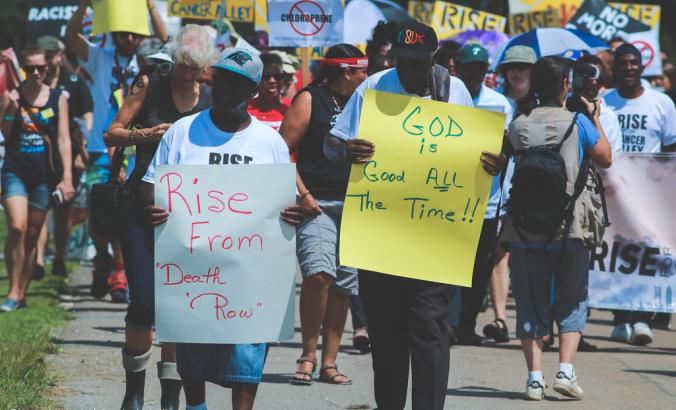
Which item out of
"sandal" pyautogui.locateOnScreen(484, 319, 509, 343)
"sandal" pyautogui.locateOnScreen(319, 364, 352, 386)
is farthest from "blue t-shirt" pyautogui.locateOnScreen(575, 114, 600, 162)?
"sandal" pyautogui.locateOnScreen(484, 319, 509, 343)

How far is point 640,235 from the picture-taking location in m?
9.90

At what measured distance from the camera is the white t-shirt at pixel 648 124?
1080 centimetres

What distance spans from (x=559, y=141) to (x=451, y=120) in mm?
1966

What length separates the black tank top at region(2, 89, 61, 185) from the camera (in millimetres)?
11328

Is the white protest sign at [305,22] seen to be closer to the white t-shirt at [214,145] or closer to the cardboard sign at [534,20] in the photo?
the white t-shirt at [214,145]

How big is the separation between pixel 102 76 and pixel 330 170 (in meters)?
3.95

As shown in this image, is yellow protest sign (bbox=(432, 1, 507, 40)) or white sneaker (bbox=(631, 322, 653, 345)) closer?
white sneaker (bbox=(631, 322, 653, 345))

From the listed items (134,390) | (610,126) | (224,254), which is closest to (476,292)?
(610,126)

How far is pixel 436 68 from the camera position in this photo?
607cm

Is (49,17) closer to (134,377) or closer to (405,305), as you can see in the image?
(134,377)

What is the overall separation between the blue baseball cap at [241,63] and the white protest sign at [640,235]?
4.70m

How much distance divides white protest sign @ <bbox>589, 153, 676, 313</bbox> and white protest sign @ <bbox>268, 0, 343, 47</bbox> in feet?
8.71

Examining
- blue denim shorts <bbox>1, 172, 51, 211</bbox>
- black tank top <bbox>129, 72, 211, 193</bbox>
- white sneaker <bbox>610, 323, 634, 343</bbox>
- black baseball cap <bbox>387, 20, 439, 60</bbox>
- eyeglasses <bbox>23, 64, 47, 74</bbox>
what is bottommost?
white sneaker <bbox>610, 323, 634, 343</bbox>

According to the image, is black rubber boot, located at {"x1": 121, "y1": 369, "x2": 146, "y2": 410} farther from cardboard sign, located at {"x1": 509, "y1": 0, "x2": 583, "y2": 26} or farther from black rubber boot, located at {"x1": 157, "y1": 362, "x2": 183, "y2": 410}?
cardboard sign, located at {"x1": 509, "y1": 0, "x2": 583, "y2": 26}
